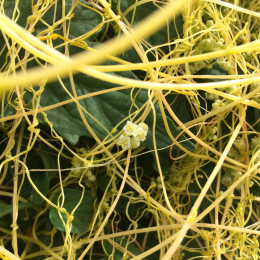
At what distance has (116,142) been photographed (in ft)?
1.81

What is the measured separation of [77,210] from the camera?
1.84ft

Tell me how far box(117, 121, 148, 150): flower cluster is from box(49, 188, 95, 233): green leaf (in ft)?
0.32

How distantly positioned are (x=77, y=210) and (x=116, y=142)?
11 cm

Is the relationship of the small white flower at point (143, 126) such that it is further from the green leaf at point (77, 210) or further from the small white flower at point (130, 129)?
the green leaf at point (77, 210)

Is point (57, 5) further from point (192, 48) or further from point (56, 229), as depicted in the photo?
point (56, 229)

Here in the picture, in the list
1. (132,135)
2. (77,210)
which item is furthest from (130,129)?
(77,210)

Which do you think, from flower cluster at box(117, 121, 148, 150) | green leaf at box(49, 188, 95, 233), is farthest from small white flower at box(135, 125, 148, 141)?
green leaf at box(49, 188, 95, 233)

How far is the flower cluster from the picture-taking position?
0.54 meters

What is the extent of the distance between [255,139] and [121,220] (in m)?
0.25

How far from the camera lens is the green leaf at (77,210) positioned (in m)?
0.54

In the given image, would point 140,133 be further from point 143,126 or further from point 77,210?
point 77,210

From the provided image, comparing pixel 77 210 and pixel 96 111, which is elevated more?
pixel 96 111

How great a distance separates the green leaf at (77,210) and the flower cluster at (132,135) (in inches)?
3.8

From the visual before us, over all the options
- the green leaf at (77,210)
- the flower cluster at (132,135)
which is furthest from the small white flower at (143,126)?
the green leaf at (77,210)
